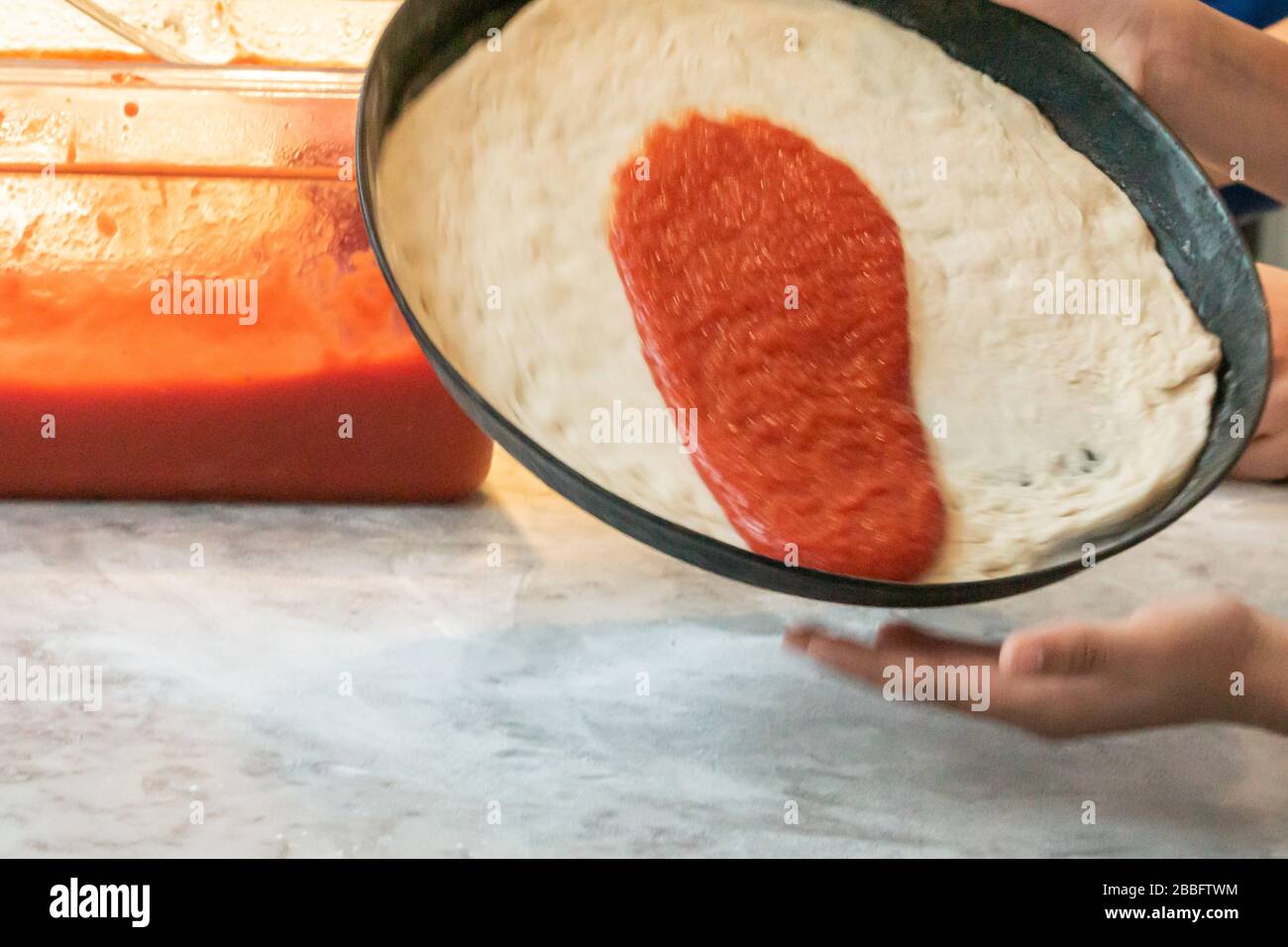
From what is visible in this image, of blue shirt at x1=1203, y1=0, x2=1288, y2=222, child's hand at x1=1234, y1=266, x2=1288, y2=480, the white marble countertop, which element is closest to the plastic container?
the white marble countertop

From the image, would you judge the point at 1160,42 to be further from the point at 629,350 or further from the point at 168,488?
the point at 168,488

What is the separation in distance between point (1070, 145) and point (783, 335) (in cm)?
23

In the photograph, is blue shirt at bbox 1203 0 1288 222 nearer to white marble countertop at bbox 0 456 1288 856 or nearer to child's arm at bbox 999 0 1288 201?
child's arm at bbox 999 0 1288 201

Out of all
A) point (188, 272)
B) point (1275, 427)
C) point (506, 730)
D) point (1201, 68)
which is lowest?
point (506, 730)

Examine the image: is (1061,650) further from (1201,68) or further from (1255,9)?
(1255,9)

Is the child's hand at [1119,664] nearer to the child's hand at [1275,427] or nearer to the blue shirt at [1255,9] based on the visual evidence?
the child's hand at [1275,427]

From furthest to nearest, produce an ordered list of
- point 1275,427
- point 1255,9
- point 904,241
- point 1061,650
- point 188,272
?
point 1255,9, point 1275,427, point 188,272, point 904,241, point 1061,650

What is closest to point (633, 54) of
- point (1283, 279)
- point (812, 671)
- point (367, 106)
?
point (367, 106)

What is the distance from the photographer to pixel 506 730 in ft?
1.76

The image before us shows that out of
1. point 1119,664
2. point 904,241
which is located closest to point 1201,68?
point 904,241

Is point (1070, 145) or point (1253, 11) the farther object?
point (1253, 11)

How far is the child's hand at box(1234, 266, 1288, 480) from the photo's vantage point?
3.02ft

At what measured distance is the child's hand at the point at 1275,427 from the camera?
0.92 metres

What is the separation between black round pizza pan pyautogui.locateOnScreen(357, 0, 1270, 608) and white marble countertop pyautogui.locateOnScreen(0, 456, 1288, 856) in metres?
0.12
